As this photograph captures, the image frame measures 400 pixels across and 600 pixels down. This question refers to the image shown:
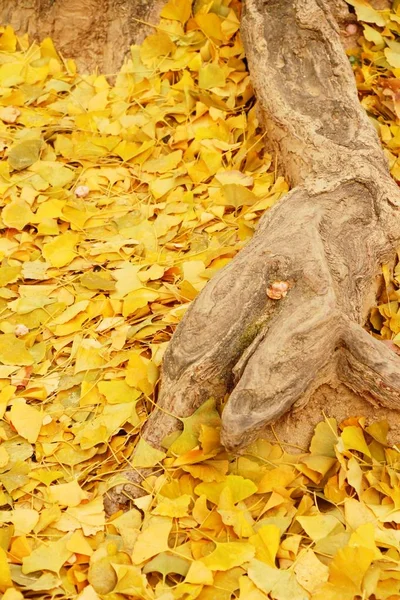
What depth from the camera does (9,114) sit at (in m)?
2.43

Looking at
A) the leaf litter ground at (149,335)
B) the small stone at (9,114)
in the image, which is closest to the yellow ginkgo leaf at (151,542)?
the leaf litter ground at (149,335)

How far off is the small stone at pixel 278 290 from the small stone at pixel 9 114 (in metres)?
1.21

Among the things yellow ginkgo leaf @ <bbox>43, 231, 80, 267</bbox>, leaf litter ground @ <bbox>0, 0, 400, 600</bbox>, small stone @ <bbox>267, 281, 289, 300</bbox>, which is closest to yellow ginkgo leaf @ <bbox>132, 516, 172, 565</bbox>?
leaf litter ground @ <bbox>0, 0, 400, 600</bbox>

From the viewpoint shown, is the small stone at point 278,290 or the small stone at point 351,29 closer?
the small stone at point 278,290

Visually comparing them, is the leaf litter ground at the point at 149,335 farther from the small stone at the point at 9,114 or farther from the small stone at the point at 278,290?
the small stone at the point at 278,290

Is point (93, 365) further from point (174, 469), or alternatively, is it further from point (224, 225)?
point (224, 225)

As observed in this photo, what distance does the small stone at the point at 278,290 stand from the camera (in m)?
1.59

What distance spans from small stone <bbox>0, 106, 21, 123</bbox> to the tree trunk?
825mm

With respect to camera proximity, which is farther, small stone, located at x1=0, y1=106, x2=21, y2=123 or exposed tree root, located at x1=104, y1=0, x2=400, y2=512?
small stone, located at x1=0, y1=106, x2=21, y2=123

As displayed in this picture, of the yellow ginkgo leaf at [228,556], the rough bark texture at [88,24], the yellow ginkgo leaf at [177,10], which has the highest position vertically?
the yellow ginkgo leaf at [177,10]

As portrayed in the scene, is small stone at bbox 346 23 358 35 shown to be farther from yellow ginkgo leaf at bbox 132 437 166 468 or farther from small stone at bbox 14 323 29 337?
yellow ginkgo leaf at bbox 132 437 166 468

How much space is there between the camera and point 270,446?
164 cm

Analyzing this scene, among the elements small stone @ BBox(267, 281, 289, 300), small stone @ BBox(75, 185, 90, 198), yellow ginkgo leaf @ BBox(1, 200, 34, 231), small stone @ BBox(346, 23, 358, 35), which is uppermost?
small stone @ BBox(346, 23, 358, 35)

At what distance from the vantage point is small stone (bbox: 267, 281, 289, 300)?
1.59 meters
